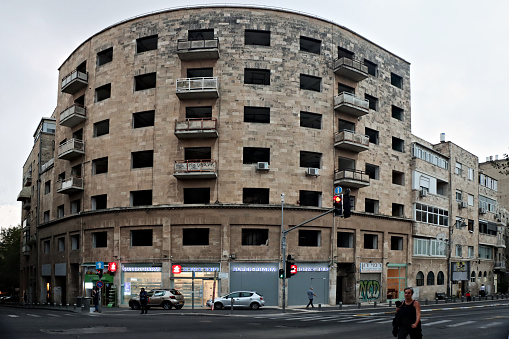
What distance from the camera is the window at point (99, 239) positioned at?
46.2 m

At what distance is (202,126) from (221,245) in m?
10.1

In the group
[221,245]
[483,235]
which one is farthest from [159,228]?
[483,235]

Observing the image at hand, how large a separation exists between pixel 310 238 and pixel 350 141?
9562 millimetres

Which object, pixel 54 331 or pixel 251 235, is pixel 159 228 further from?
pixel 54 331

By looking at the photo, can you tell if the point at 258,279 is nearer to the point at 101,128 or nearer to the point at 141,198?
the point at 141,198

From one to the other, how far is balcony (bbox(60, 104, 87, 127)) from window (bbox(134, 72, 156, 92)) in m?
6.95

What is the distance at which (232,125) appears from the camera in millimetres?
42844

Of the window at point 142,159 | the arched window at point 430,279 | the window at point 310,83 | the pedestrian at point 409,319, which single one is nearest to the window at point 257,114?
the window at point 310,83

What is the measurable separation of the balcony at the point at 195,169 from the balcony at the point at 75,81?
15375 millimetres

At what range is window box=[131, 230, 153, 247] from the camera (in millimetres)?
43094

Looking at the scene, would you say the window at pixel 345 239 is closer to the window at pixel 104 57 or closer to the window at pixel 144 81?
the window at pixel 144 81

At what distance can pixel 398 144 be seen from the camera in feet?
178

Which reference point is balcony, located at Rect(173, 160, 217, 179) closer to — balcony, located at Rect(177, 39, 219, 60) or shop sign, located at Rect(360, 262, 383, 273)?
balcony, located at Rect(177, 39, 219, 60)

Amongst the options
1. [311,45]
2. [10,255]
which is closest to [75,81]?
[311,45]
